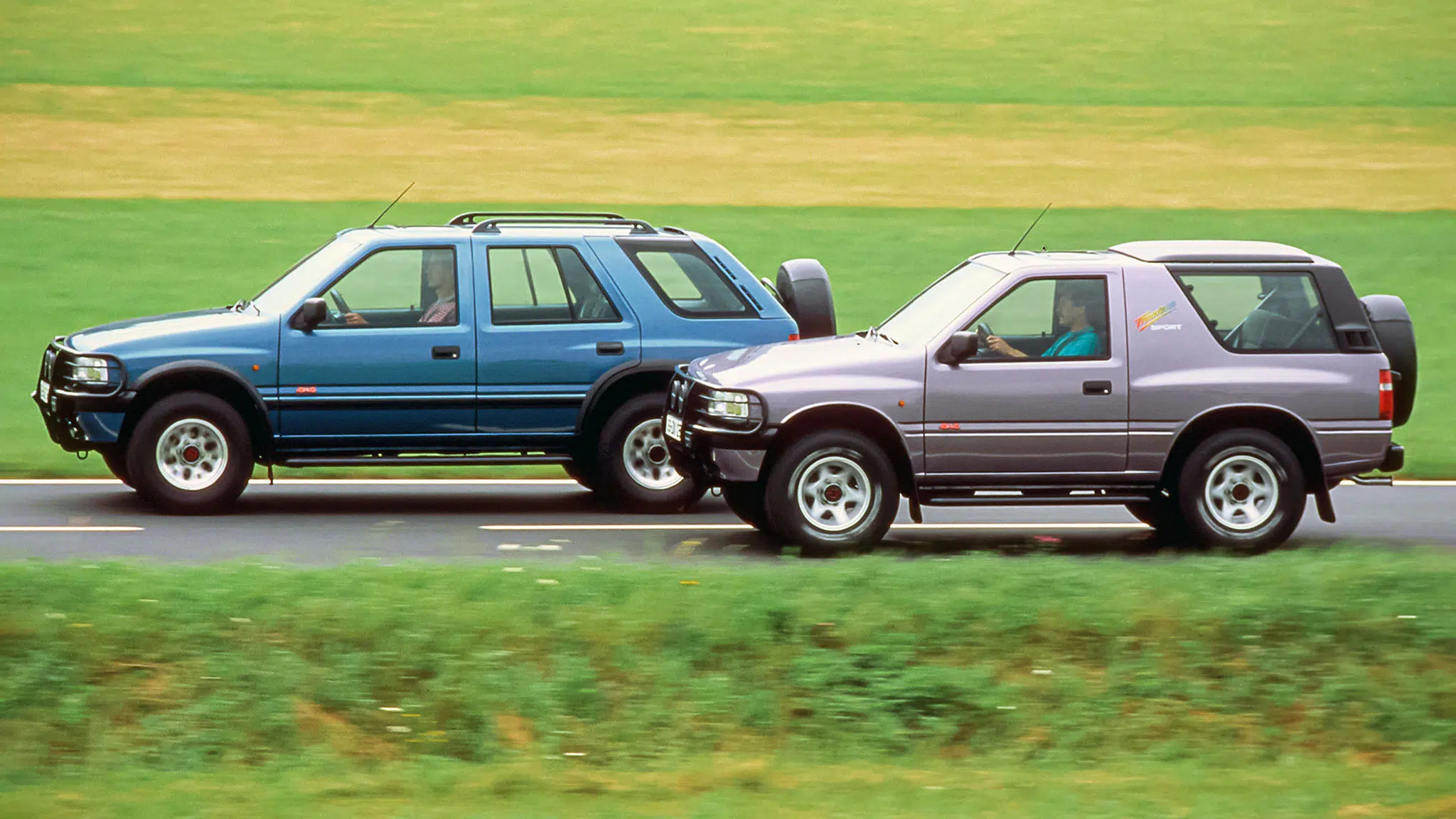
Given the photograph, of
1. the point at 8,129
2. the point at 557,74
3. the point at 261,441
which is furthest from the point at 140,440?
the point at 557,74

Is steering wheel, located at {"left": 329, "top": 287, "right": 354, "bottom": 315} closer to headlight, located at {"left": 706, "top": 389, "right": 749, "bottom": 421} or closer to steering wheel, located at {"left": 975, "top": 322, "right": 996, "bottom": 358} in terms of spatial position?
headlight, located at {"left": 706, "top": 389, "right": 749, "bottom": 421}

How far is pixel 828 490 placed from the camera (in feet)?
32.7

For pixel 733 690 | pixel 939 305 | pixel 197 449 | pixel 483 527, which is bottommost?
pixel 733 690

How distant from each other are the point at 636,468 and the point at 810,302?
201 centimetres

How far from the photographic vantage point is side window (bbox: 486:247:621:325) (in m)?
11.8

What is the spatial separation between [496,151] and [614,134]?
86.2 inches

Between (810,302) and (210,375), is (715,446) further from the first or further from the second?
(210,375)

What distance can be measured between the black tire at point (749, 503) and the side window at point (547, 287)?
1.83 m

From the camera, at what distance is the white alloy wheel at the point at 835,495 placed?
9930mm

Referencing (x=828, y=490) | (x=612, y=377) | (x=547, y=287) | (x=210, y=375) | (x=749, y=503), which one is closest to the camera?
(x=828, y=490)

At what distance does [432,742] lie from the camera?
6160 millimetres

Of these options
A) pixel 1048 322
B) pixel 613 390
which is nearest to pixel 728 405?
pixel 613 390

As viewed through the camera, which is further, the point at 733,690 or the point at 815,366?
the point at 815,366

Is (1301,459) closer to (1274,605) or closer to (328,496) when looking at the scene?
(1274,605)
